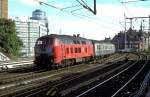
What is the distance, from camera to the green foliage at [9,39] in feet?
236

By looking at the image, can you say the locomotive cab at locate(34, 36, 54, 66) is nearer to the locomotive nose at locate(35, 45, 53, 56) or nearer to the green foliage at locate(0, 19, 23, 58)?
the locomotive nose at locate(35, 45, 53, 56)

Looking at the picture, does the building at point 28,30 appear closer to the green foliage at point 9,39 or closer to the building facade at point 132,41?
the building facade at point 132,41

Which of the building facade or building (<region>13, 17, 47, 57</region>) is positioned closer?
building (<region>13, 17, 47, 57</region>)

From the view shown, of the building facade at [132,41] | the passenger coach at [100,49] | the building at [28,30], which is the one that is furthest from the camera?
the building facade at [132,41]

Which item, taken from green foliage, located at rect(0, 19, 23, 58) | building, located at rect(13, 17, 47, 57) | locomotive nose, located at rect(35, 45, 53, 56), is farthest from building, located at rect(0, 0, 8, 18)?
locomotive nose, located at rect(35, 45, 53, 56)

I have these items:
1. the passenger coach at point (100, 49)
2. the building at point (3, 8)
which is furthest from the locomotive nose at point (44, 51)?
the building at point (3, 8)

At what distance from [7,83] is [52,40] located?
477 inches

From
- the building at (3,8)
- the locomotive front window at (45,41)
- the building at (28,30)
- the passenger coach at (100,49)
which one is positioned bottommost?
the passenger coach at (100,49)

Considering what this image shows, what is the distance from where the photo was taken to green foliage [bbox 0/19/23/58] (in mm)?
71812

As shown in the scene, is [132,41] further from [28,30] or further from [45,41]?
[45,41]

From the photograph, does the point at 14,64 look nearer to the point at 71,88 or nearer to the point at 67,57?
the point at 67,57

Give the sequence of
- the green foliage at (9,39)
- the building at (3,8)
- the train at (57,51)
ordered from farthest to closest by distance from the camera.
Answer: the building at (3,8) → the green foliage at (9,39) → the train at (57,51)

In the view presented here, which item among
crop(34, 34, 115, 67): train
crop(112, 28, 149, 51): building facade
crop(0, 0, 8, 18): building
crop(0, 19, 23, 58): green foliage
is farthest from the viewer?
crop(112, 28, 149, 51): building facade

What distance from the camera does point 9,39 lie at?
71.8 metres
